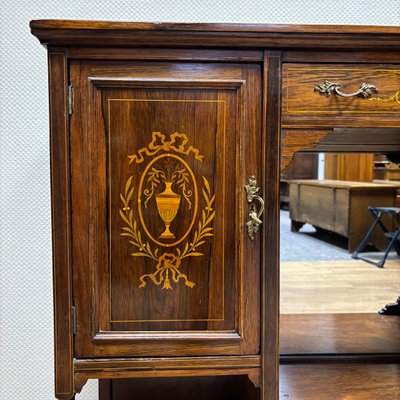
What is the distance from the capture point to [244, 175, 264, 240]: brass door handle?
82cm

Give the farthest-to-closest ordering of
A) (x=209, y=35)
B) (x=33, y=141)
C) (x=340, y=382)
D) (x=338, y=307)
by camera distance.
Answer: (x=338, y=307) → (x=33, y=141) → (x=340, y=382) → (x=209, y=35)

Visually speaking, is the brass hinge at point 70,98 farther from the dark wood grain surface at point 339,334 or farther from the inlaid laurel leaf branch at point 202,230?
the dark wood grain surface at point 339,334

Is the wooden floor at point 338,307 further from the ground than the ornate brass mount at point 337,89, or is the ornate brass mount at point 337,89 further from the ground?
the ornate brass mount at point 337,89

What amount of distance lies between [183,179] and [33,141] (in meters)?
0.57

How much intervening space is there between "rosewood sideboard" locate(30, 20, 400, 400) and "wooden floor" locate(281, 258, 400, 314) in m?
0.87

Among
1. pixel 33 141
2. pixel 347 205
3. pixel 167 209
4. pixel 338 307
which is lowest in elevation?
pixel 338 307

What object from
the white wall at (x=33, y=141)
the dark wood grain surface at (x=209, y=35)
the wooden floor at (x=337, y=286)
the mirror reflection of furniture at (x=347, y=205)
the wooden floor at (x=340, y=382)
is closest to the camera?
the dark wood grain surface at (x=209, y=35)

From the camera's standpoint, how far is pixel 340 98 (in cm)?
82

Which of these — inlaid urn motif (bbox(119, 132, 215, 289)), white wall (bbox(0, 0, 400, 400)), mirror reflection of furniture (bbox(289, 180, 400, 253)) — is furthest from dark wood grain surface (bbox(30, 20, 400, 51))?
mirror reflection of furniture (bbox(289, 180, 400, 253))

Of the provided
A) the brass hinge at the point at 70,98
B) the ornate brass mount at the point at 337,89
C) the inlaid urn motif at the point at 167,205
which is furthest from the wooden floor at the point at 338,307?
the brass hinge at the point at 70,98

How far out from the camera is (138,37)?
2.57ft

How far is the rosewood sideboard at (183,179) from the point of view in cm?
80

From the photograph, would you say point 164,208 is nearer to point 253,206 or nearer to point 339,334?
point 253,206

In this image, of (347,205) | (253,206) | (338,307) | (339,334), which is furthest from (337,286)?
(253,206)
